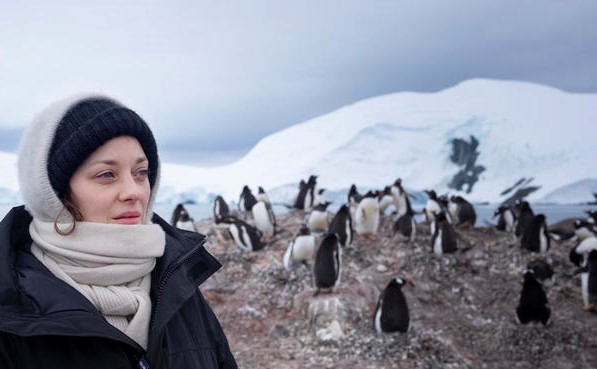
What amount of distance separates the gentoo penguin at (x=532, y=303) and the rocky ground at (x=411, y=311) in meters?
0.11

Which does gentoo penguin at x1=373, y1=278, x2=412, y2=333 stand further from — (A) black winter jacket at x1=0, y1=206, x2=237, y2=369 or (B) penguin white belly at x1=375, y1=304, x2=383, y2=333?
(A) black winter jacket at x1=0, y1=206, x2=237, y2=369

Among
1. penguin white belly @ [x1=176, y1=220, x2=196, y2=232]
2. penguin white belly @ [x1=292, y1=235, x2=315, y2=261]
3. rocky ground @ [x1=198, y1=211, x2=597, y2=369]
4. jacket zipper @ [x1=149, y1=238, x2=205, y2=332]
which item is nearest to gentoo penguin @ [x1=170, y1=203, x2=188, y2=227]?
penguin white belly @ [x1=176, y1=220, x2=196, y2=232]

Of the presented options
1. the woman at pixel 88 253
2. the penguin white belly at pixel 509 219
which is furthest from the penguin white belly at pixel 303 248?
the woman at pixel 88 253

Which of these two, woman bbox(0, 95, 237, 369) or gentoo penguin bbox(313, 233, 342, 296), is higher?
woman bbox(0, 95, 237, 369)

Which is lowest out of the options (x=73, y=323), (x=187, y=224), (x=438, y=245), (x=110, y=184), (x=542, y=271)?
(x=542, y=271)

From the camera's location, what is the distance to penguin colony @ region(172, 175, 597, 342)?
17.9ft

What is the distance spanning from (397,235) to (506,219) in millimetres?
2452

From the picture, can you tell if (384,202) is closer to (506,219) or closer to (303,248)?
(506,219)

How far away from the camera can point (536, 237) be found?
736 cm

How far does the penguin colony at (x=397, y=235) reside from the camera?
5461mm

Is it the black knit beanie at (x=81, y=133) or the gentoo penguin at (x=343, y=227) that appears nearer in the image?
the black knit beanie at (x=81, y=133)

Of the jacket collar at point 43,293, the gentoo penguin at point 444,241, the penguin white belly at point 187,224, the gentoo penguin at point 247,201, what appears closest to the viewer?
the jacket collar at point 43,293

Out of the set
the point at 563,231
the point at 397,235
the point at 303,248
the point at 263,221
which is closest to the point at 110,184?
the point at 303,248

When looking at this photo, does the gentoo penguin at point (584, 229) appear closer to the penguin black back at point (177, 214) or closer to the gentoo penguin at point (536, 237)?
the gentoo penguin at point (536, 237)
